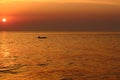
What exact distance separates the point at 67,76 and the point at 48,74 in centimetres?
219

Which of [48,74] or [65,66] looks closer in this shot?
[48,74]

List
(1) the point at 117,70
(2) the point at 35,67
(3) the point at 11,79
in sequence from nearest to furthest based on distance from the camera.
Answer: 1. (3) the point at 11,79
2. (1) the point at 117,70
3. (2) the point at 35,67

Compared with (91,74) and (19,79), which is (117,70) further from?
(19,79)

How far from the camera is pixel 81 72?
27.5 m

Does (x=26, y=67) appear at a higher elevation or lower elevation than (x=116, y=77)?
higher

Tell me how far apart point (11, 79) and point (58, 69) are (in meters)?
7.02

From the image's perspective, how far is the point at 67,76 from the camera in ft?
83.4

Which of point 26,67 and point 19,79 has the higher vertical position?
point 26,67

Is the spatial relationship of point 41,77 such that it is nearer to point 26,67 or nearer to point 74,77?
point 74,77

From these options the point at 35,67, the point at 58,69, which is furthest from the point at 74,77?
the point at 35,67

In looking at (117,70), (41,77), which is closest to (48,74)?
(41,77)

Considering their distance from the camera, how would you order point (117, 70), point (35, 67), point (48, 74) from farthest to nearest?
point (35, 67) → point (117, 70) → point (48, 74)

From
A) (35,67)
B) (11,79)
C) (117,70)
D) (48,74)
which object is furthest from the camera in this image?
(35,67)

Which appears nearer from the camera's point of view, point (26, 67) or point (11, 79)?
point (11, 79)
